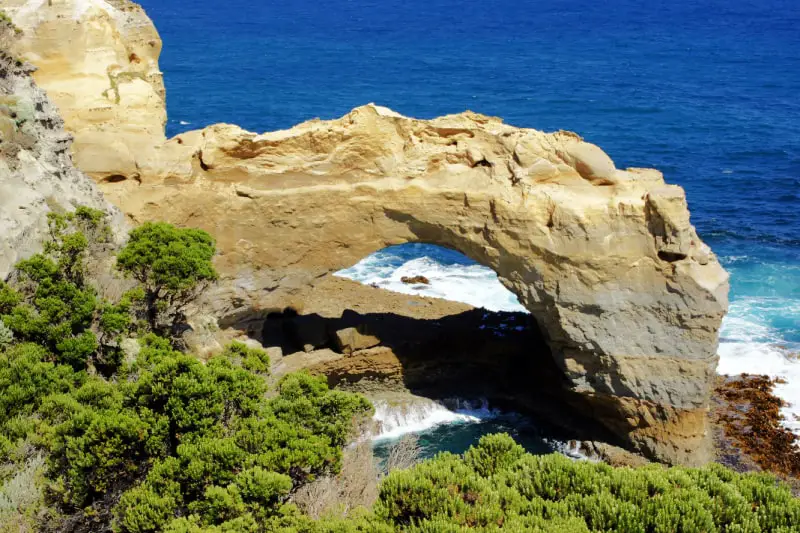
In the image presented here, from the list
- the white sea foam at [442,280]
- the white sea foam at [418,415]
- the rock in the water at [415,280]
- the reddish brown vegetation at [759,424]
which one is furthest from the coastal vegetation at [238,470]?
the rock in the water at [415,280]

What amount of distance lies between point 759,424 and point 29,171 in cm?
2156

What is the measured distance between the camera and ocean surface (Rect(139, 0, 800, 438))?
38.1m

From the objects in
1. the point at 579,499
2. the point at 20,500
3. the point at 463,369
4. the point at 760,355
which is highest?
the point at 760,355

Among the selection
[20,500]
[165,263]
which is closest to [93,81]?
[165,263]

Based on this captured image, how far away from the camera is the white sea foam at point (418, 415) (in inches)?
1029

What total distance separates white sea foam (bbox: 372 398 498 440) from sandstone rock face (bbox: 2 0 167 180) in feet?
33.6

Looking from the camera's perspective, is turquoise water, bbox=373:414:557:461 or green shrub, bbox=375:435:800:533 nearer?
green shrub, bbox=375:435:800:533

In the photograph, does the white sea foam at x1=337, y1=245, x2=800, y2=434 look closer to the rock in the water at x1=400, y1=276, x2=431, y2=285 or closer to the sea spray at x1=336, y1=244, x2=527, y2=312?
the sea spray at x1=336, y1=244, x2=527, y2=312

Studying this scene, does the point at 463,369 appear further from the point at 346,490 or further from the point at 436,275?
the point at 346,490

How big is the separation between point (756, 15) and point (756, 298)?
7451 centimetres

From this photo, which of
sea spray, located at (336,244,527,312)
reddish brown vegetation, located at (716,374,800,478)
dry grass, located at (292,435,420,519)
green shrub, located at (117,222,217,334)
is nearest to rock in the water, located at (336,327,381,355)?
green shrub, located at (117,222,217,334)

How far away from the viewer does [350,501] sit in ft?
50.6

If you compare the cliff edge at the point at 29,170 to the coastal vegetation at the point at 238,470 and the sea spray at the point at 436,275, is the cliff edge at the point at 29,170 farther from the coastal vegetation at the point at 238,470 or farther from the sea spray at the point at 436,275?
the sea spray at the point at 436,275

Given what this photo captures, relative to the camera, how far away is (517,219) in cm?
2300
